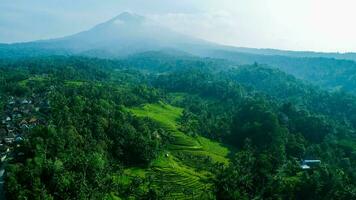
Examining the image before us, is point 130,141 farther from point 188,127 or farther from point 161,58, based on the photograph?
point 161,58

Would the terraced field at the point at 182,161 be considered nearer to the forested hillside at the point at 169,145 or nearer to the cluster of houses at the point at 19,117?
the forested hillside at the point at 169,145

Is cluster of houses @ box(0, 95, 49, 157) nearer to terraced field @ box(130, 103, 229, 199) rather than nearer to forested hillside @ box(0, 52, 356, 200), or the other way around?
forested hillside @ box(0, 52, 356, 200)

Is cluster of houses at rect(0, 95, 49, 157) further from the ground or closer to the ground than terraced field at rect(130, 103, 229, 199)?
further from the ground

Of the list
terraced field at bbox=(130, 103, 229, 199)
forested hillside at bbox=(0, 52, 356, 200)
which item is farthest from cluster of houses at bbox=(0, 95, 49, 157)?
terraced field at bbox=(130, 103, 229, 199)

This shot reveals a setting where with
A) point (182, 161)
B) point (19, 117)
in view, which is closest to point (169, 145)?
point (182, 161)

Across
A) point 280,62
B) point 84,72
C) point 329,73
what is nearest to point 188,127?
point 84,72
